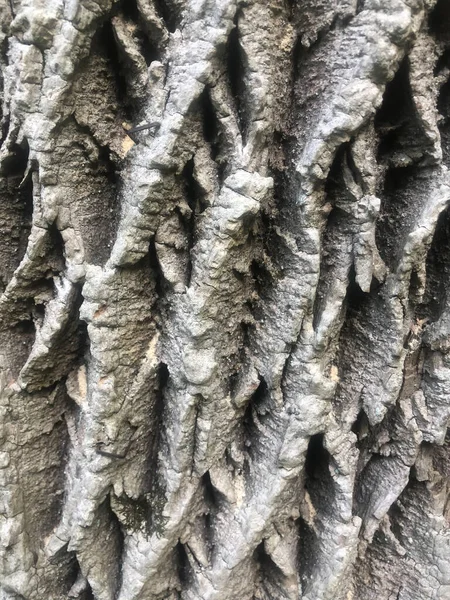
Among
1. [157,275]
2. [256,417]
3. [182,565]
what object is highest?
[157,275]

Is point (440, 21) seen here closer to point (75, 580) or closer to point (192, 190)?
point (192, 190)

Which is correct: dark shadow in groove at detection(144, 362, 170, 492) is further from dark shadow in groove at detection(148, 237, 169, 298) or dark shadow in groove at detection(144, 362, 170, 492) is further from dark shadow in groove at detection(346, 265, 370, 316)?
dark shadow in groove at detection(346, 265, 370, 316)

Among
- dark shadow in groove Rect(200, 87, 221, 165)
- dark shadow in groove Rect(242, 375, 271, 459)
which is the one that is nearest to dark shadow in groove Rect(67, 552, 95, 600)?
dark shadow in groove Rect(242, 375, 271, 459)

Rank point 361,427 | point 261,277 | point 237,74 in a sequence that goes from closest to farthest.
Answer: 1. point 237,74
2. point 261,277
3. point 361,427

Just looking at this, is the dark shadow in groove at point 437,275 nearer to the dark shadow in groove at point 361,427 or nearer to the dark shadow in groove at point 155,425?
the dark shadow in groove at point 361,427

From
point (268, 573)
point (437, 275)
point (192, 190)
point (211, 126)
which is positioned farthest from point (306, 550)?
point (211, 126)

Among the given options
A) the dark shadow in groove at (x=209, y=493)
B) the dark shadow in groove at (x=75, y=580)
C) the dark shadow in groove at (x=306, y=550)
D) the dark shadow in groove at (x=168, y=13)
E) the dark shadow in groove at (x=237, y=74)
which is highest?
the dark shadow in groove at (x=168, y=13)

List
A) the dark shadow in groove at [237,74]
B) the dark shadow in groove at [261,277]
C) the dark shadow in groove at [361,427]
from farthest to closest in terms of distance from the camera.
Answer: the dark shadow in groove at [361,427]
the dark shadow in groove at [261,277]
the dark shadow in groove at [237,74]

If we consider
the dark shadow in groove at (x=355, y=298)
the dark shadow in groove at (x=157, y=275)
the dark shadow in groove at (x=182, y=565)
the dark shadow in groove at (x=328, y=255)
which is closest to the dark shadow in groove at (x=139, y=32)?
the dark shadow in groove at (x=157, y=275)
